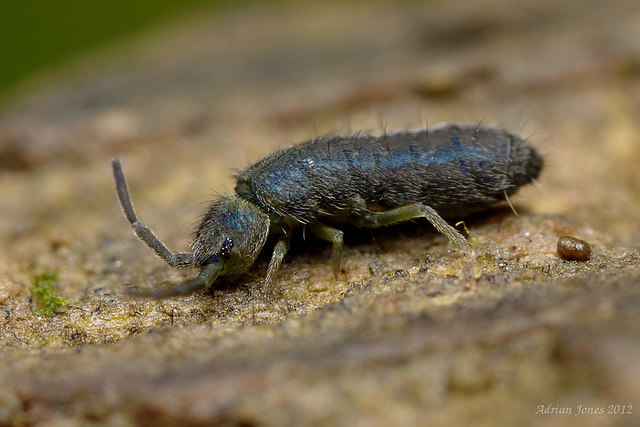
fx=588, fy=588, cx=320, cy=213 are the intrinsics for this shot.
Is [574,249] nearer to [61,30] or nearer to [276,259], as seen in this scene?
[276,259]

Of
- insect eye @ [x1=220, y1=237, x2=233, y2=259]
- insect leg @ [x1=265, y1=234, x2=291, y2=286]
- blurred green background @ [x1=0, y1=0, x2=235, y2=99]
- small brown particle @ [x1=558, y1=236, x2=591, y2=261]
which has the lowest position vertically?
small brown particle @ [x1=558, y1=236, x2=591, y2=261]

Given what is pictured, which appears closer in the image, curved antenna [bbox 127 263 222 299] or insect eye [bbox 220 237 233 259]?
curved antenna [bbox 127 263 222 299]

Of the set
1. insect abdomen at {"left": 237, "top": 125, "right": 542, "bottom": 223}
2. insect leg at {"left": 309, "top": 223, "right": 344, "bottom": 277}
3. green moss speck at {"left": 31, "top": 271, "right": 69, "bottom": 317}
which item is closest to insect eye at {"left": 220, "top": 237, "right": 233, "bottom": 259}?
insect abdomen at {"left": 237, "top": 125, "right": 542, "bottom": 223}

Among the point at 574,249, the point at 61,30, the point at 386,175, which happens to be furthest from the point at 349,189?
the point at 61,30

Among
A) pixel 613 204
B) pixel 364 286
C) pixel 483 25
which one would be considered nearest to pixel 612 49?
pixel 483 25

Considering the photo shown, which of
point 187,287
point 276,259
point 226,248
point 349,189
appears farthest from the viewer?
point 349,189

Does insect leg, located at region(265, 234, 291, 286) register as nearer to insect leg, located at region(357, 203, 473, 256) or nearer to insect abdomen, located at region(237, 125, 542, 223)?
insect abdomen, located at region(237, 125, 542, 223)
